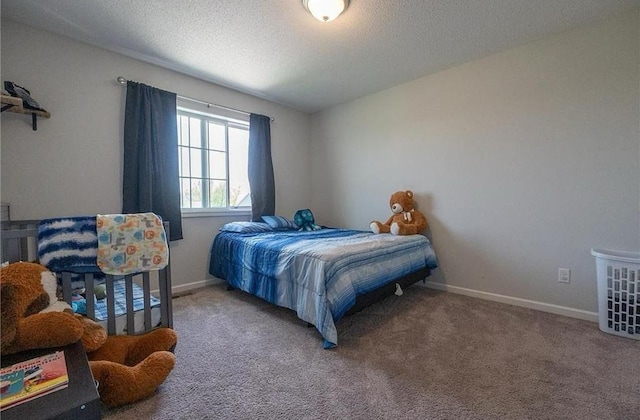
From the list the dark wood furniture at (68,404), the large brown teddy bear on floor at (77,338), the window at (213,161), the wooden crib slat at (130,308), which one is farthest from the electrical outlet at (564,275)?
the window at (213,161)

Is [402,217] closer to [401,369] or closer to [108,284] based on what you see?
[401,369]

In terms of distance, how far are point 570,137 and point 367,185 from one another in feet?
6.32

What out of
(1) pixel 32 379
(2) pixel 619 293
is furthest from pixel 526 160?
(1) pixel 32 379

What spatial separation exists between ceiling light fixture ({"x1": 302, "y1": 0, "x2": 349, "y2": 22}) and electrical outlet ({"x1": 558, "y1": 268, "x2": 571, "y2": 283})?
2.63 meters

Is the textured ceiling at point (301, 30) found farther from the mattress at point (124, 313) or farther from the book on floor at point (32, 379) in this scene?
the book on floor at point (32, 379)

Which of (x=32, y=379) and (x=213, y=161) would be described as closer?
(x=32, y=379)

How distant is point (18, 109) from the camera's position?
187cm

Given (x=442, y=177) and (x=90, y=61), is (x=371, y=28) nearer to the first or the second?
(x=442, y=177)

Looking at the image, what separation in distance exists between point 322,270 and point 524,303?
1922 mm

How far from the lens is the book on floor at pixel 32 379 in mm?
712

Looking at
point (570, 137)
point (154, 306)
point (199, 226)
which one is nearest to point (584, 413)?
point (570, 137)

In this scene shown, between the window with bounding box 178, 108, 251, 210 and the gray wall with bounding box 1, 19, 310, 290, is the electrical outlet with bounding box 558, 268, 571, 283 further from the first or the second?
the gray wall with bounding box 1, 19, 310, 290

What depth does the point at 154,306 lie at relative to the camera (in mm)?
1613

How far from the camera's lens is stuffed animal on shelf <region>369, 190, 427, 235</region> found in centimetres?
284
